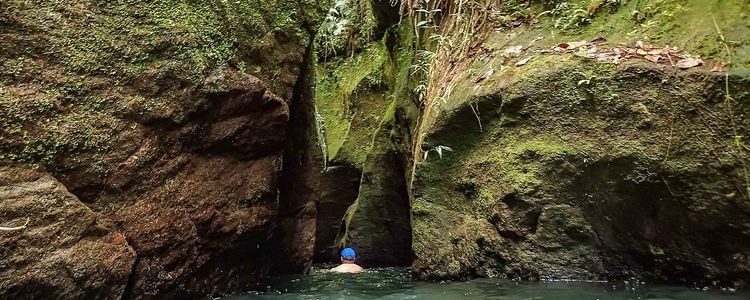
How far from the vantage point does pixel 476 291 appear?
4.36 m

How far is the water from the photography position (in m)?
3.71

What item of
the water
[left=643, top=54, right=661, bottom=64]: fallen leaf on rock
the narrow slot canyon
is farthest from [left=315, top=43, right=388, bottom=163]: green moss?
[left=643, top=54, right=661, bottom=64]: fallen leaf on rock

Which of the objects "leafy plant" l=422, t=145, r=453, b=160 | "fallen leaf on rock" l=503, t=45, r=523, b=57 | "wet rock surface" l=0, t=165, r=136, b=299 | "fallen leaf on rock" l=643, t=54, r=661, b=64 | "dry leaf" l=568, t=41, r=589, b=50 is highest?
"fallen leaf on rock" l=503, t=45, r=523, b=57

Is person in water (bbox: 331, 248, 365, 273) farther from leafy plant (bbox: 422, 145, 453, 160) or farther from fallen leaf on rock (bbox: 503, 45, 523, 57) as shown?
fallen leaf on rock (bbox: 503, 45, 523, 57)

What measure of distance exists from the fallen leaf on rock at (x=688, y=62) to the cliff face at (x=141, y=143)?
326 cm

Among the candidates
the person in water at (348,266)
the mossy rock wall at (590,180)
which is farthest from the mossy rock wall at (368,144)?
the mossy rock wall at (590,180)

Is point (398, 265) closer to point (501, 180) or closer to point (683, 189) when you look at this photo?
point (501, 180)

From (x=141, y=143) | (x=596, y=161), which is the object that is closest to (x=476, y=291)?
Result: (x=596, y=161)

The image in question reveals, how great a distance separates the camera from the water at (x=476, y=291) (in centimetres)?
371

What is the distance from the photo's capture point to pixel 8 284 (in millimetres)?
2912

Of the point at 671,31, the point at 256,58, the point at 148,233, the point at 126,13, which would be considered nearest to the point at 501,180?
the point at 671,31

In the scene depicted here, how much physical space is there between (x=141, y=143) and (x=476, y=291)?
111 inches

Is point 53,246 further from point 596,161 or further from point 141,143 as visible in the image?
point 596,161

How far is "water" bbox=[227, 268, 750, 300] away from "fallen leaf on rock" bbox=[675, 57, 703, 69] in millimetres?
1600
